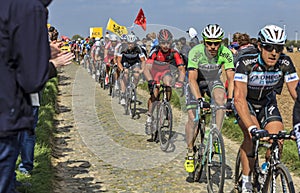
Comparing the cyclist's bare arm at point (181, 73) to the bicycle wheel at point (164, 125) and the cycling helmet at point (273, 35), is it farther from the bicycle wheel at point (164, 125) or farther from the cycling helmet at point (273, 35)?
the cycling helmet at point (273, 35)

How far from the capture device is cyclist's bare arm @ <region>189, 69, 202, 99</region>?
6664mm

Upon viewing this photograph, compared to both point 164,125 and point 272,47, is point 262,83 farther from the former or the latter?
point 164,125

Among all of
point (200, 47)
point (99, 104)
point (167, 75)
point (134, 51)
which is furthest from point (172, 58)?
point (99, 104)

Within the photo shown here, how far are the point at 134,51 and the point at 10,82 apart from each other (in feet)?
35.9

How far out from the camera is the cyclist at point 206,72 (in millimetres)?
6750

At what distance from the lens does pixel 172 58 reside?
9.60 metres

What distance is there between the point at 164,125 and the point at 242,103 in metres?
4.35

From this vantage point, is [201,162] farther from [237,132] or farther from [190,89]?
[237,132]

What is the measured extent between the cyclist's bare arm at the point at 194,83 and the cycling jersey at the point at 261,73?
1314 mm

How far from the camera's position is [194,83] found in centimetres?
680

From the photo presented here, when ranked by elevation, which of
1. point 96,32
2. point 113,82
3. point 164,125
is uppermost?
point 96,32

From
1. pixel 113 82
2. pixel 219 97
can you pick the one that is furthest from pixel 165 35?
pixel 113 82

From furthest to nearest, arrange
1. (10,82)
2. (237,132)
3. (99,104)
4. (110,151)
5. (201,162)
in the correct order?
1. (99,104)
2. (237,132)
3. (110,151)
4. (201,162)
5. (10,82)

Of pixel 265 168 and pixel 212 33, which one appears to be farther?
pixel 212 33
